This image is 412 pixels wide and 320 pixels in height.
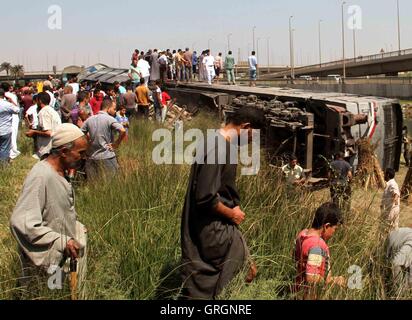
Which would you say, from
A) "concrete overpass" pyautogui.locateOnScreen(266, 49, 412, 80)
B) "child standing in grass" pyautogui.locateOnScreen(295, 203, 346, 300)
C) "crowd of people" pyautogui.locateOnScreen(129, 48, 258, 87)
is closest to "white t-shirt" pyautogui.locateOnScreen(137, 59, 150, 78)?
"crowd of people" pyautogui.locateOnScreen(129, 48, 258, 87)

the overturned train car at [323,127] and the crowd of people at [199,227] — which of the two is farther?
the overturned train car at [323,127]

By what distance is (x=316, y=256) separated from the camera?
3844mm

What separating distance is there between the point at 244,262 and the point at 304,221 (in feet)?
6.07

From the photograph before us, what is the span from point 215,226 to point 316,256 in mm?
794

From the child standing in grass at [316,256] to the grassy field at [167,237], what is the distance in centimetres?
11

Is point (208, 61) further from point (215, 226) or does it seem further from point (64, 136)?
point (64, 136)

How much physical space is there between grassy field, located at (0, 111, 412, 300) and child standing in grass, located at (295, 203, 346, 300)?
11 cm

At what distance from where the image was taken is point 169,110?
17719 mm

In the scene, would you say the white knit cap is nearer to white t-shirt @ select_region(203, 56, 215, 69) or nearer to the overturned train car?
the overturned train car

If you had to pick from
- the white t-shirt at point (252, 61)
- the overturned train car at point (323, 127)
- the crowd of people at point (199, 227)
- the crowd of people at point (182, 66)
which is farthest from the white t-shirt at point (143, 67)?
the crowd of people at point (199, 227)

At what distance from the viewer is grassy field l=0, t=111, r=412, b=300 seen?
421cm

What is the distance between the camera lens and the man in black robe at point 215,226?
3545 mm

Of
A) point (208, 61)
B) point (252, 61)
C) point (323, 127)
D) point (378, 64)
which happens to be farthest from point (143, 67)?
point (378, 64)

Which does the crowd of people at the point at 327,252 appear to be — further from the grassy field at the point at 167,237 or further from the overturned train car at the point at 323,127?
the overturned train car at the point at 323,127
